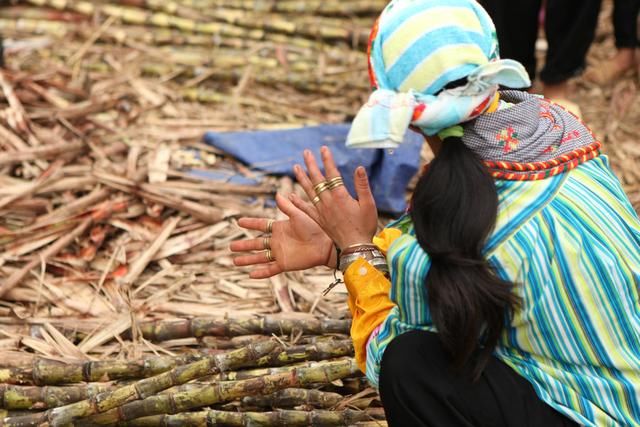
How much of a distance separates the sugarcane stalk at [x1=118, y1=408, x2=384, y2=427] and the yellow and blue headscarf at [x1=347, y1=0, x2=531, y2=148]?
2.68 ft

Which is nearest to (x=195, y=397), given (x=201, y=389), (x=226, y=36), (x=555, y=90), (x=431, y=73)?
(x=201, y=389)

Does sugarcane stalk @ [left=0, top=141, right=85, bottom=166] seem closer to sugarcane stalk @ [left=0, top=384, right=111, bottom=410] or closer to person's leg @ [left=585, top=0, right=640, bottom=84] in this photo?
sugarcane stalk @ [left=0, top=384, right=111, bottom=410]

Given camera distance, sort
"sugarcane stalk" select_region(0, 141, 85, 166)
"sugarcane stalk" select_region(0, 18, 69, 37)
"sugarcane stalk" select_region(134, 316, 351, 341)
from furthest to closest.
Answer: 1. "sugarcane stalk" select_region(0, 18, 69, 37)
2. "sugarcane stalk" select_region(0, 141, 85, 166)
3. "sugarcane stalk" select_region(134, 316, 351, 341)

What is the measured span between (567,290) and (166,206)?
6.47 feet

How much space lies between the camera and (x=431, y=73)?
5.42 ft

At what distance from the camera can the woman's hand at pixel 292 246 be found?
80.4 inches

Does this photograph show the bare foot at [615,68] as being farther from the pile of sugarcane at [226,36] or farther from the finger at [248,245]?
the finger at [248,245]

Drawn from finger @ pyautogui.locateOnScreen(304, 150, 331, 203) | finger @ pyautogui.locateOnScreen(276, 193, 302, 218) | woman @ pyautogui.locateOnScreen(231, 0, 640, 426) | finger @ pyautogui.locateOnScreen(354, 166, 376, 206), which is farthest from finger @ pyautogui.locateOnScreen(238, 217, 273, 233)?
woman @ pyautogui.locateOnScreen(231, 0, 640, 426)

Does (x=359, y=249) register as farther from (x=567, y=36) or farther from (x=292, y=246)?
(x=567, y=36)

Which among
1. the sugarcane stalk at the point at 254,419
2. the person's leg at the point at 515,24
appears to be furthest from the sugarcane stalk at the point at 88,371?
the person's leg at the point at 515,24

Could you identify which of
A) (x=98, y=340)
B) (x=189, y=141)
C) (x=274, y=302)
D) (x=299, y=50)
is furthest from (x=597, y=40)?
(x=98, y=340)

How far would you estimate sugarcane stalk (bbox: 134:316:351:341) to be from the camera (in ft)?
8.32

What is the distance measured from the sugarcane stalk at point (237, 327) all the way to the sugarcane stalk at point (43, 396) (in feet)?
1.33

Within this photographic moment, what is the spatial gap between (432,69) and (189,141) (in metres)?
2.34
